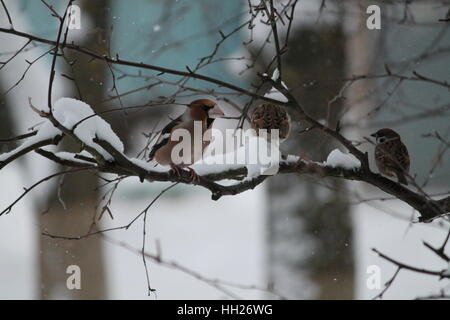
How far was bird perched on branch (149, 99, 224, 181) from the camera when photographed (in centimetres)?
260

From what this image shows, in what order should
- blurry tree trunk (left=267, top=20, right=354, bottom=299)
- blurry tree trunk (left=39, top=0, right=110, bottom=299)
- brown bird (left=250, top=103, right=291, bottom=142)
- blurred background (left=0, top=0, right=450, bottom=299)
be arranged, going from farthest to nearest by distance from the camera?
blurry tree trunk (left=39, top=0, right=110, bottom=299), blurry tree trunk (left=267, top=20, right=354, bottom=299), blurred background (left=0, top=0, right=450, bottom=299), brown bird (left=250, top=103, right=291, bottom=142)

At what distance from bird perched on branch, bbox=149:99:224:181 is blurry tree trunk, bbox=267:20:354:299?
2222 mm

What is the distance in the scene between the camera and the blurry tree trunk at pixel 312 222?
4.98 meters

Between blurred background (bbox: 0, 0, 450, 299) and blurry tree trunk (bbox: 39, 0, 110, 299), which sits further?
blurry tree trunk (bbox: 39, 0, 110, 299)

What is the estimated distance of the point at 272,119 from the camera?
3.12 m

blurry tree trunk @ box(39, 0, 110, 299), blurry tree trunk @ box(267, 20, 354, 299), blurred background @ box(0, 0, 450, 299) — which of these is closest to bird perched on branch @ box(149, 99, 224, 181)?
blurred background @ box(0, 0, 450, 299)

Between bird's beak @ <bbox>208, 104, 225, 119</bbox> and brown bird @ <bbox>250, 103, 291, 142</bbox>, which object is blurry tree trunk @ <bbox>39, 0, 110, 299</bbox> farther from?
bird's beak @ <bbox>208, 104, 225, 119</bbox>

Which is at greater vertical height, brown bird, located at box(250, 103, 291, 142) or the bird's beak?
brown bird, located at box(250, 103, 291, 142)

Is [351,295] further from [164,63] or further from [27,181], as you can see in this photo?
[27,181]

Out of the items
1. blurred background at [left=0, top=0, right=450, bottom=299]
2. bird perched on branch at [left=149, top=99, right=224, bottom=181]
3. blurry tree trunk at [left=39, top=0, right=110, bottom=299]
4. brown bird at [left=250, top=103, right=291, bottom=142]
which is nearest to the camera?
bird perched on branch at [left=149, top=99, right=224, bottom=181]

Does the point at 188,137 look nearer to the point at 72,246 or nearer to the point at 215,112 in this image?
the point at 215,112

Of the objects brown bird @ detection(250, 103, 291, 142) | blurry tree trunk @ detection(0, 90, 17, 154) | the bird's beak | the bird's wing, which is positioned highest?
blurry tree trunk @ detection(0, 90, 17, 154)

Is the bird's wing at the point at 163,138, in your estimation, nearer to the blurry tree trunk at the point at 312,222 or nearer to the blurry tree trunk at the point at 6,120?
the blurry tree trunk at the point at 312,222

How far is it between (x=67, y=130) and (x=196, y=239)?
5.39 metres
